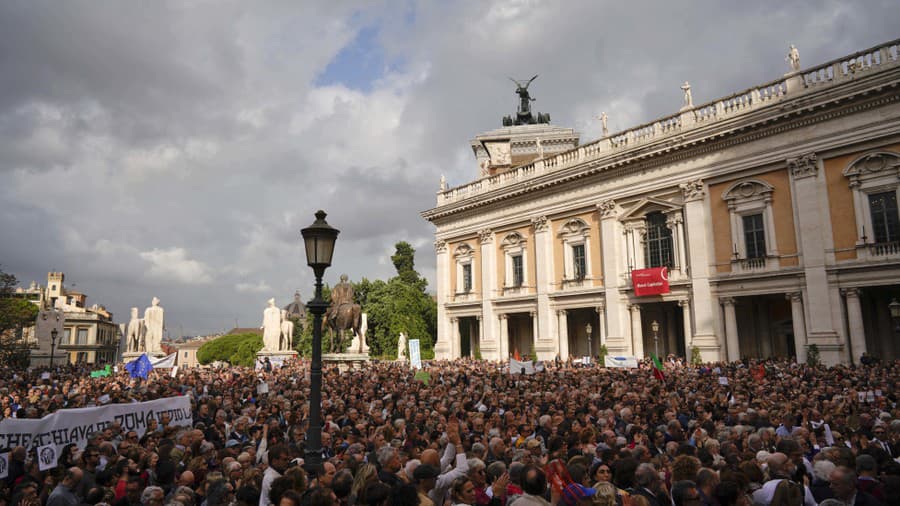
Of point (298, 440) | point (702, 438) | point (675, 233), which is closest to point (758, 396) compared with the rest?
point (702, 438)

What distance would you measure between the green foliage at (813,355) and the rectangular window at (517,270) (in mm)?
17967

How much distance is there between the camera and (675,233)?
98.8ft

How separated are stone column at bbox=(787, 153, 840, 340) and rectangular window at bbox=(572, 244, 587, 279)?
12112 millimetres

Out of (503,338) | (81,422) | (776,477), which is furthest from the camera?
(503,338)

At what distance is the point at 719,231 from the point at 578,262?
893 cm

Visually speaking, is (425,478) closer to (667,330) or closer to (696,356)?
(696,356)

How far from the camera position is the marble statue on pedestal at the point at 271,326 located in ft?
96.5

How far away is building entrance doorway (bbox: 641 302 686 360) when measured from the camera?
107 ft

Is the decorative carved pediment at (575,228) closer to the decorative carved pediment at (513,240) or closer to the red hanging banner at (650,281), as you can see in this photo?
the decorative carved pediment at (513,240)

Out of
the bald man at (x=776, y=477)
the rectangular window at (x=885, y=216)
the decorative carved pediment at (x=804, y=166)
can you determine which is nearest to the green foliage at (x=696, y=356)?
the rectangular window at (x=885, y=216)

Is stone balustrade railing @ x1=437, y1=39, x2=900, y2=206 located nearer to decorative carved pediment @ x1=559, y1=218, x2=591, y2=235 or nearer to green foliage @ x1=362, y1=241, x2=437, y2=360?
decorative carved pediment @ x1=559, y1=218, x2=591, y2=235

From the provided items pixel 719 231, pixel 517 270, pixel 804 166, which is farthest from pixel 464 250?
pixel 804 166

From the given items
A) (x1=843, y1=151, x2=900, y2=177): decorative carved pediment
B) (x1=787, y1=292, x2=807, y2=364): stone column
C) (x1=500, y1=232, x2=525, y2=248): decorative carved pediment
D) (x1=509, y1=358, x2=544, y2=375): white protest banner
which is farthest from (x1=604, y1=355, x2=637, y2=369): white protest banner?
(x1=500, y1=232, x2=525, y2=248): decorative carved pediment

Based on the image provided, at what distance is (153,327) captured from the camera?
90.3 feet
